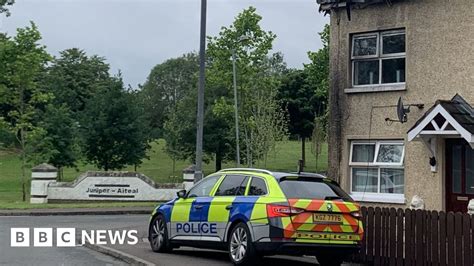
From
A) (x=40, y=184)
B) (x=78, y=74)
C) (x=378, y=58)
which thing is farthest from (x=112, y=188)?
(x=78, y=74)

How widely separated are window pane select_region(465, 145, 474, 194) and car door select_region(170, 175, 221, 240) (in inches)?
218

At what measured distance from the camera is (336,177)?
18688 mm

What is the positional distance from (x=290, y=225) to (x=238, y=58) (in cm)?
3015

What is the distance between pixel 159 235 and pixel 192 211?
1.24m

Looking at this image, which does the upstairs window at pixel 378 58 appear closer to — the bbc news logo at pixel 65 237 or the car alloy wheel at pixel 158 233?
the car alloy wheel at pixel 158 233

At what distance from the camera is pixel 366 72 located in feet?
59.9

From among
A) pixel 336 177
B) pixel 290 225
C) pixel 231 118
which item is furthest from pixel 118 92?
pixel 290 225

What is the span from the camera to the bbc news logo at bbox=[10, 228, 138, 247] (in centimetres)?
1725

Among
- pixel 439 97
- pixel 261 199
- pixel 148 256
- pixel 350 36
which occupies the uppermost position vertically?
pixel 350 36

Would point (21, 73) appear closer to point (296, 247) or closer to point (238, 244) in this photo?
point (238, 244)

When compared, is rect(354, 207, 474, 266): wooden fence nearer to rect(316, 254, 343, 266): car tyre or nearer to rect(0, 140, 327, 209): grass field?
rect(316, 254, 343, 266): car tyre

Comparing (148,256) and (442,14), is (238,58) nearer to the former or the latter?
(442,14)

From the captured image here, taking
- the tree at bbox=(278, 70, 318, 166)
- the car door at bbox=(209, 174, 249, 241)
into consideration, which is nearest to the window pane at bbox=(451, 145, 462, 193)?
the car door at bbox=(209, 174, 249, 241)

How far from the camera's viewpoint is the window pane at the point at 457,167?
53.3 feet
